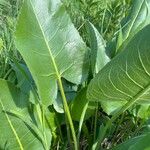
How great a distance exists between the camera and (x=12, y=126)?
100cm

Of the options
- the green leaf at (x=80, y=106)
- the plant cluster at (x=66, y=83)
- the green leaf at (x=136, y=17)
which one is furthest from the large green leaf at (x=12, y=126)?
the green leaf at (x=136, y=17)

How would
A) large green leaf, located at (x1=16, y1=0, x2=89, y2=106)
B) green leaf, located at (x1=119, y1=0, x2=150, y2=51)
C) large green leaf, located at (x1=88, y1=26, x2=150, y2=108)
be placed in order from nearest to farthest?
large green leaf, located at (x1=88, y1=26, x2=150, y2=108), large green leaf, located at (x1=16, y1=0, x2=89, y2=106), green leaf, located at (x1=119, y1=0, x2=150, y2=51)

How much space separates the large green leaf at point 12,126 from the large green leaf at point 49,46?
0.24 feet

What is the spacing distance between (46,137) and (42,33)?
24cm

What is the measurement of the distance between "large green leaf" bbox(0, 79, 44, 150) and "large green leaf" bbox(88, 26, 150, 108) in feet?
0.54

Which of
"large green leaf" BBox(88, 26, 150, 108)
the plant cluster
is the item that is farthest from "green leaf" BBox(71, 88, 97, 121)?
"large green leaf" BBox(88, 26, 150, 108)

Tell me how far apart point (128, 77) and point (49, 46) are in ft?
0.72

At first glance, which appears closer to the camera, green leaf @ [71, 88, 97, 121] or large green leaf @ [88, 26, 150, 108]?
large green leaf @ [88, 26, 150, 108]

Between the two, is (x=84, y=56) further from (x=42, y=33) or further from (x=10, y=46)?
(x=10, y=46)

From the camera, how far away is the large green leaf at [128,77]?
0.79 m

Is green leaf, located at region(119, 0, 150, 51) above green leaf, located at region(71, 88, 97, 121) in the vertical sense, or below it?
above

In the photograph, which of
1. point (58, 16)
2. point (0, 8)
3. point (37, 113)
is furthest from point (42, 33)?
point (0, 8)

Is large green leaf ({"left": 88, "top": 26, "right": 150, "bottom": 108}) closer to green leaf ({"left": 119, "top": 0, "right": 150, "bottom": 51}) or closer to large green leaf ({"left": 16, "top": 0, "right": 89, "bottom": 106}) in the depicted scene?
large green leaf ({"left": 16, "top": 0, "right": 89, "bottom": 106})

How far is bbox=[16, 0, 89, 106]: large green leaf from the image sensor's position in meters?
0.96
